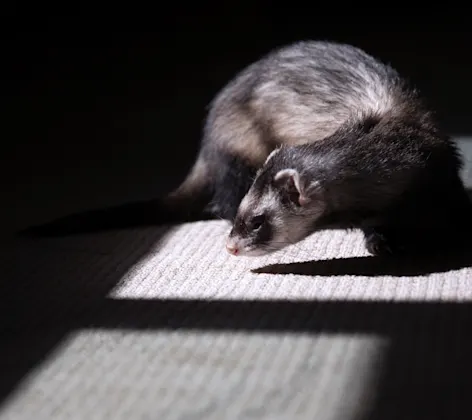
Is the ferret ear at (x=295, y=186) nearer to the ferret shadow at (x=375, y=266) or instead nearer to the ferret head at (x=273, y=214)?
the ferret head at (x=273, y=214)

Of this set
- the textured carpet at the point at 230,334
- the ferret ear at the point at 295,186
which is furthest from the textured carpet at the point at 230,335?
the ferret ear at the point at 295,186

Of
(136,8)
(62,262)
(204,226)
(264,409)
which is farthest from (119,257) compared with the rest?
(136,8)

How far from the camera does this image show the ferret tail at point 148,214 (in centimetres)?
203

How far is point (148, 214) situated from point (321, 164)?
53 cm

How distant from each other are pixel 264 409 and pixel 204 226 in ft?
3.06

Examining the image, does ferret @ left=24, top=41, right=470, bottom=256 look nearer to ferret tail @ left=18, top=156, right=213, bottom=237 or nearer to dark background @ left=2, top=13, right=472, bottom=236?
ferret tail @ left=18, top=156, right=213, bottom=237

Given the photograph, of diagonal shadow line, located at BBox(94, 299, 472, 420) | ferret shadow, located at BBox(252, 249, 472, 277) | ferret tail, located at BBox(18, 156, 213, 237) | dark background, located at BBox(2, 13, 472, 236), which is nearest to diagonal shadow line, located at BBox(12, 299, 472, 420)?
diagonal shadow line, located at BBox(94, 299, 472, 420)

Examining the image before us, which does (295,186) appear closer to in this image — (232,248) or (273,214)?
(273,214)

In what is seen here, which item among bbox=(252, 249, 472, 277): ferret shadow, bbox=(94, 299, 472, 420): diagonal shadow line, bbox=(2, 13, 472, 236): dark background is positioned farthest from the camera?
bbox=(2, 13, 472, 236): dark background

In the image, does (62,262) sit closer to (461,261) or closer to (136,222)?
(136,222)

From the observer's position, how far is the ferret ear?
1.74 m

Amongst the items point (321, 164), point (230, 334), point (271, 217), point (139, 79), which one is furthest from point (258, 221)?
point (139, 79)

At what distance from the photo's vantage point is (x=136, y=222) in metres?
2.08

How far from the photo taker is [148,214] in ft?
6.89
